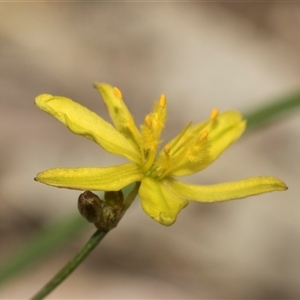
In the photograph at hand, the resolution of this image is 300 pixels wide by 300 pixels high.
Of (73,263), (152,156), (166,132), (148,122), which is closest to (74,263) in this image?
(73,263)

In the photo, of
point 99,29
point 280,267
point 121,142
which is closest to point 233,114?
point 121,142

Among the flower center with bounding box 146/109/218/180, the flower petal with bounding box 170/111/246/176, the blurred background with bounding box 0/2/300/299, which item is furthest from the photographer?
the blurred background with bounding box 0/2/300/299

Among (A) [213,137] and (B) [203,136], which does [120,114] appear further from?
(A) [213,137]

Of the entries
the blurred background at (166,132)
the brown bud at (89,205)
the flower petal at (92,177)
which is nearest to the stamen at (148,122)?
the flower petal at (92,177)

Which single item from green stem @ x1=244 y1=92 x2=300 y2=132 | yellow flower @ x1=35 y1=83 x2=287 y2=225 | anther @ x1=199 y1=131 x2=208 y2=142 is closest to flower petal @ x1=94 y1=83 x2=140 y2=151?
yellow flower @ x1=35 y1=83 x2=287 y2=225

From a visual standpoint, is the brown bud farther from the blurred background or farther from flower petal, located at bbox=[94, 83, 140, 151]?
the blurred background

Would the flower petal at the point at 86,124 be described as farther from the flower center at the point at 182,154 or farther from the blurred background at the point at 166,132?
the blurred background at the point at 166,132
